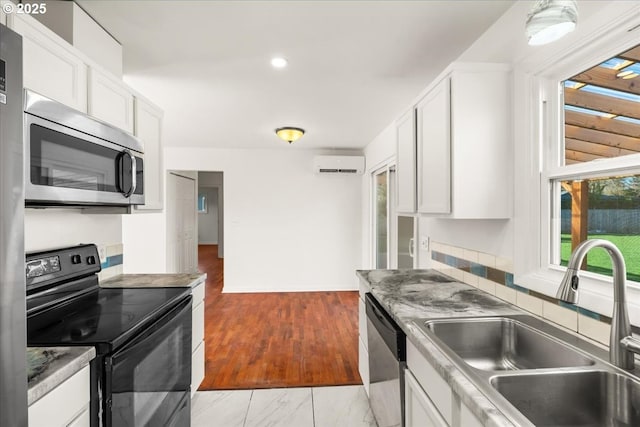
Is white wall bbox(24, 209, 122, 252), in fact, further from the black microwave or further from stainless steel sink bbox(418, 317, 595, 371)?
stainless steel sink bbox(418, 317, 595, 371)

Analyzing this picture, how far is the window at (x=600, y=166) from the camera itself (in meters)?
1.21

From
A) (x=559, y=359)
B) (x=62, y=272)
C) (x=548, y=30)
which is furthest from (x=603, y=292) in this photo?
(x=62, y=272)

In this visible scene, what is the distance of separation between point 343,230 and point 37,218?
4.51 meters

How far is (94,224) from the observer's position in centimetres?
208

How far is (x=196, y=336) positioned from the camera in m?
2.23

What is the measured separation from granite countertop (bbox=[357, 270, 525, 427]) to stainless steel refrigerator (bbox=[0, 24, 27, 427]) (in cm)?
106

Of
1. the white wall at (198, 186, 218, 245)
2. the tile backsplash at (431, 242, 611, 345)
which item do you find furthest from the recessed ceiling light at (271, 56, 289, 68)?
the white wall at (198, 186, 218, 245)

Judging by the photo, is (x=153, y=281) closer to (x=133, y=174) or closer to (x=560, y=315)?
(x=133, y=174)

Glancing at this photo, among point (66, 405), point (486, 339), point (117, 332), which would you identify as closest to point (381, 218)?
point (486, 339)

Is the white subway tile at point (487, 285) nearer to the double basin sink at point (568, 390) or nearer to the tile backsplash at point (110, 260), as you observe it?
the double basin sink at point (568, 390)

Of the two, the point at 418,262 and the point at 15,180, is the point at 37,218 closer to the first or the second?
the point at 15,180

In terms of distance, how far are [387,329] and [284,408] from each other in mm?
1213

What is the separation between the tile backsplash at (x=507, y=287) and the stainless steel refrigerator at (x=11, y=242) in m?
1.74

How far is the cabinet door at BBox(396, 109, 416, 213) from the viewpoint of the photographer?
2275 millimetres
